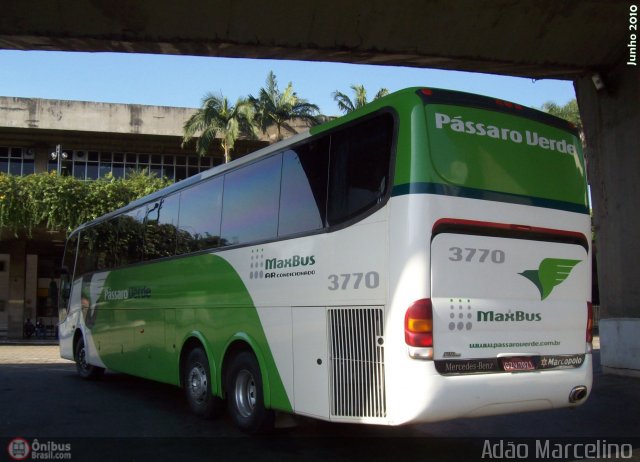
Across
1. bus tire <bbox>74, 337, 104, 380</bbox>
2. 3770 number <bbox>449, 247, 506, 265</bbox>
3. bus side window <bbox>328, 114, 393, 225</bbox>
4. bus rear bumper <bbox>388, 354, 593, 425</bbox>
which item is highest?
bus side window <bbox>328, 114, 393, 225</bbox>

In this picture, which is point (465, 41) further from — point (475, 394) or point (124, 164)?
point (124, 164)

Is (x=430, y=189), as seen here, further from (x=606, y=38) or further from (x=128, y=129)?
(x=128, y=129)

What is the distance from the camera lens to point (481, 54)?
11.7 metres

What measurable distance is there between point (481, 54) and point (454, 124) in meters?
6.65

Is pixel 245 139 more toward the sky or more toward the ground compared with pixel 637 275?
more toward the sky

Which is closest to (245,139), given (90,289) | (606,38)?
(90,289)

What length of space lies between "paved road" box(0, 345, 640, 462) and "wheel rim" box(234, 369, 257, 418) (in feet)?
1.05

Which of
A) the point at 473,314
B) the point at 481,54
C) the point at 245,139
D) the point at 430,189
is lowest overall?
the point at 473,314

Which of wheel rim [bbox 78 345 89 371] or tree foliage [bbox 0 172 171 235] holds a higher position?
tree foliage [bbox 0 172 171 235]

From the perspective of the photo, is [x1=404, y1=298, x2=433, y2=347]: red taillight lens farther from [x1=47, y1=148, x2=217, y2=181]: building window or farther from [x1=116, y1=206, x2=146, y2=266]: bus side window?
[x1=47, y1=148, x2=217, y2=181]: building window

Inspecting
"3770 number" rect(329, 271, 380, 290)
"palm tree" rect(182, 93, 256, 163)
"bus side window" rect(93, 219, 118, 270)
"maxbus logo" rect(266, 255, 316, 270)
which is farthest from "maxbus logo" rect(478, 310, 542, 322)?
"palm tree" rect(182, 93, 256, 163)

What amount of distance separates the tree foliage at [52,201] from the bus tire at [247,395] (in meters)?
21.7

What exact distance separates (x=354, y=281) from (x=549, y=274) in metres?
2.01

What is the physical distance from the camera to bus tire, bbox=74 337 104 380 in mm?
12477
